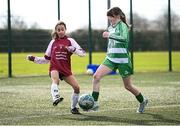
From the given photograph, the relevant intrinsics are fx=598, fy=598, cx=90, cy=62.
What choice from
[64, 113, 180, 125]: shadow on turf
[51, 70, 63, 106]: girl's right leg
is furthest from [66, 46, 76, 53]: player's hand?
[64, 113, 180, 125]: shadow on turf

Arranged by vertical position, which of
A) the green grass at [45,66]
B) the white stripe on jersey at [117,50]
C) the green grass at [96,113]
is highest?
the white stripe on jersey at [117,50]

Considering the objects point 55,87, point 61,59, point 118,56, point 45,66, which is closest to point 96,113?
point 55,87

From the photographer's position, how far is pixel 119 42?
997cm

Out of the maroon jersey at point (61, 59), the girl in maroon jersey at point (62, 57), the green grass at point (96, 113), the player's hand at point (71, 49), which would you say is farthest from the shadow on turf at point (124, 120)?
the player's hand at point (71, 49)

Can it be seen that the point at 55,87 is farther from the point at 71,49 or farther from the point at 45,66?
the point at 45,66

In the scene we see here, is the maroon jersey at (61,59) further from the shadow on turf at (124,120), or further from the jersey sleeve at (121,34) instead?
the shadow on turf at (124,120)

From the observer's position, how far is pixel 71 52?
1014cm

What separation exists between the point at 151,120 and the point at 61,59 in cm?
214

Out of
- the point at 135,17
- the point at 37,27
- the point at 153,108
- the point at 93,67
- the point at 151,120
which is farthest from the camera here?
the point at 135,17

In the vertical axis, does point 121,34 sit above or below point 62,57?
above

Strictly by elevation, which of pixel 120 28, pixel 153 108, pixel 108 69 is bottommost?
pixel 153 108

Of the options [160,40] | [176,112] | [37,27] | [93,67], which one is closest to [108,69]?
[176,112]

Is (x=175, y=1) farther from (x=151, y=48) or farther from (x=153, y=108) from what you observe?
(x=153, y=108)

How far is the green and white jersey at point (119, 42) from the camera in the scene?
9914 millimetres
